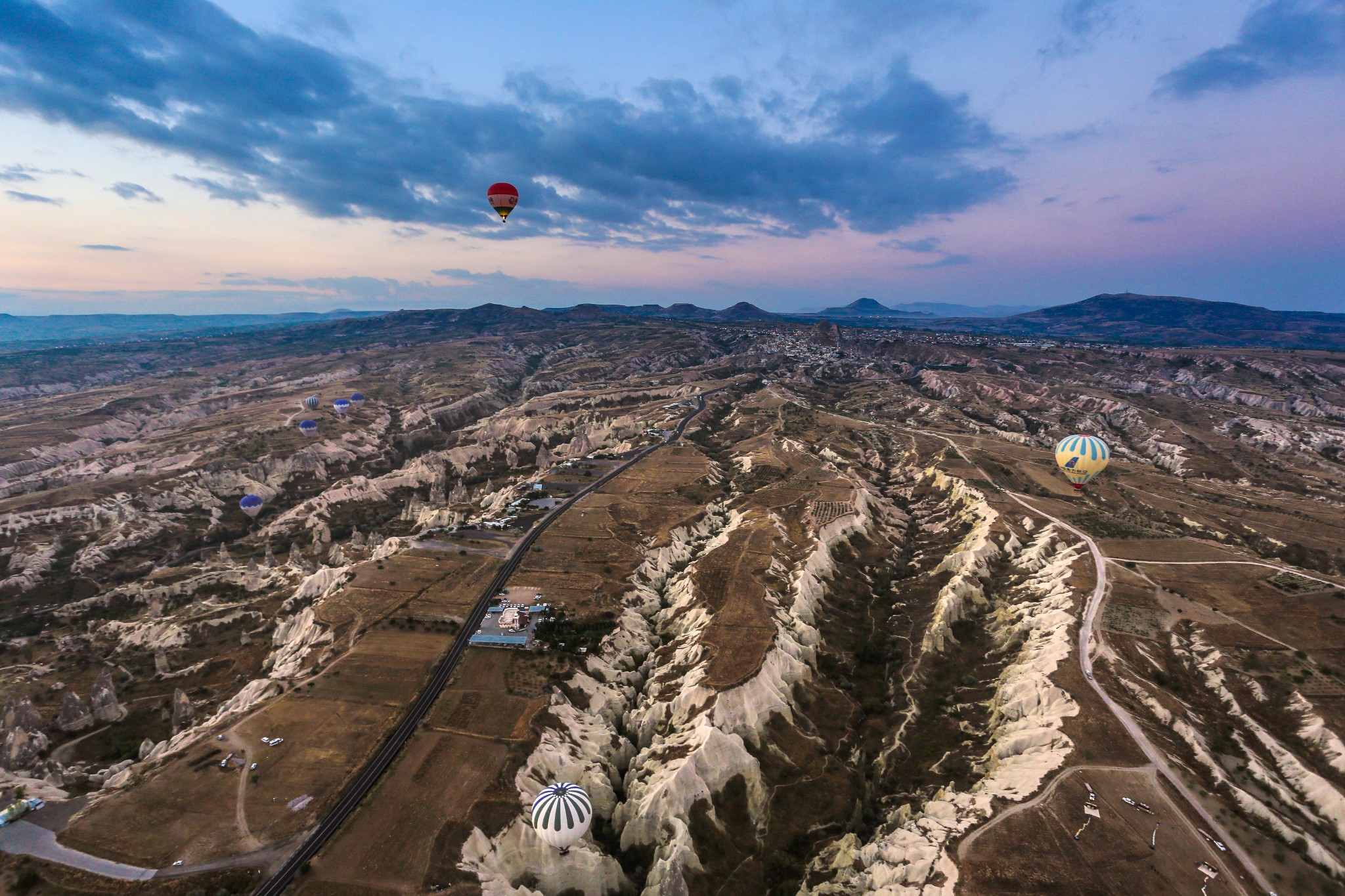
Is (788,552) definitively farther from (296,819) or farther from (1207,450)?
(1207,450)

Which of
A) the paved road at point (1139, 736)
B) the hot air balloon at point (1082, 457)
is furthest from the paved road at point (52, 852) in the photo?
the hot air balloon at point (1082, 457)

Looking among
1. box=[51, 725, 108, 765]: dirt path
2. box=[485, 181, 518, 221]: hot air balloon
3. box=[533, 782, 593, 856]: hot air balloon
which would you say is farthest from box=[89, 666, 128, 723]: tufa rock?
box=[485, 181, 518, 221]: hot air balloon

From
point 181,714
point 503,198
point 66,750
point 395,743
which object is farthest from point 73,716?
point 503,198

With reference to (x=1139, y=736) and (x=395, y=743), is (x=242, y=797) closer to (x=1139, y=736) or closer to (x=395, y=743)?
(x=395, y=743)

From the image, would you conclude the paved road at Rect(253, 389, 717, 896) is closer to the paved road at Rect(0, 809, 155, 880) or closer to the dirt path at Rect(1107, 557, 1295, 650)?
the paved road at Rect(0, 809, 155, 880)


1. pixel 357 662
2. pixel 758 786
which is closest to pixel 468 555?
pixel 357 662

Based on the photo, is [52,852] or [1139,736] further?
[1139,736]
